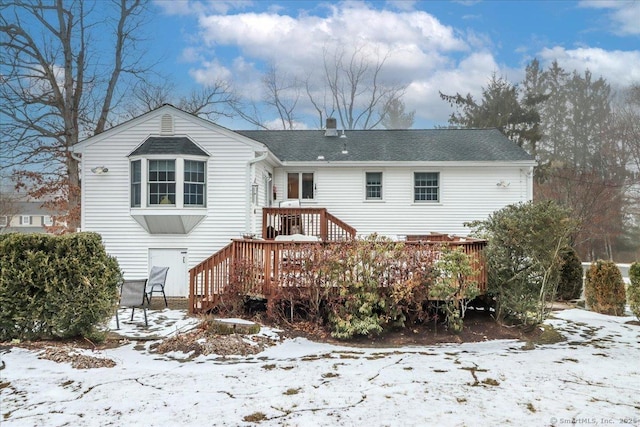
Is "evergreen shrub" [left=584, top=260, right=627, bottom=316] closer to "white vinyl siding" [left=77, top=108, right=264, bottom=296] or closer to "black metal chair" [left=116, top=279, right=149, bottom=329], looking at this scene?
"white vinyl siding" [left=77, top=108, right=264, bottom=296]

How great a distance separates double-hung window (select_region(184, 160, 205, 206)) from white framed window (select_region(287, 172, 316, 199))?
377 cm

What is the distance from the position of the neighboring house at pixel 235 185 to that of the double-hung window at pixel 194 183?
0.03m

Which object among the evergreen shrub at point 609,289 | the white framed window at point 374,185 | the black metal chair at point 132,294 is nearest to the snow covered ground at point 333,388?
the black metal chair at point 132,294

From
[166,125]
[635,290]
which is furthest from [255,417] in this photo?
[166,125]

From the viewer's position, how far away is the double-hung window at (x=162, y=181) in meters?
10.1

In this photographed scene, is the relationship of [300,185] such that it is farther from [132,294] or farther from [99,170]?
[132,294]

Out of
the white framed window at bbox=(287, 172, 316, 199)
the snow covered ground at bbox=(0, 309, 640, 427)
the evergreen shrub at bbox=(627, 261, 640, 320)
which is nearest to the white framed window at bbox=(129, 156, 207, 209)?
the white framed window at bbox=(287, 172, 316, 199)

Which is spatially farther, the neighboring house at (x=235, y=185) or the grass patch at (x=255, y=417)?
the neighboring house at (x=235, y=185)

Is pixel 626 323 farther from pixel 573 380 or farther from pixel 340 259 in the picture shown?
pixel 340 259

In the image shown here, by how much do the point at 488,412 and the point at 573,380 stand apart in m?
1.67

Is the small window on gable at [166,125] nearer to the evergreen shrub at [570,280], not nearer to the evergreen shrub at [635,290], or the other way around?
the evergreen shrub at [635,290]

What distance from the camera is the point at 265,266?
7.59m

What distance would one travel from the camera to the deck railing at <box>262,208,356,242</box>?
433 inches

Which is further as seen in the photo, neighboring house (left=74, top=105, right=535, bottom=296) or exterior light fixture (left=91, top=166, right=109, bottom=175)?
exterior light fixture (left=91, top=166, right=109, bottom=175)
